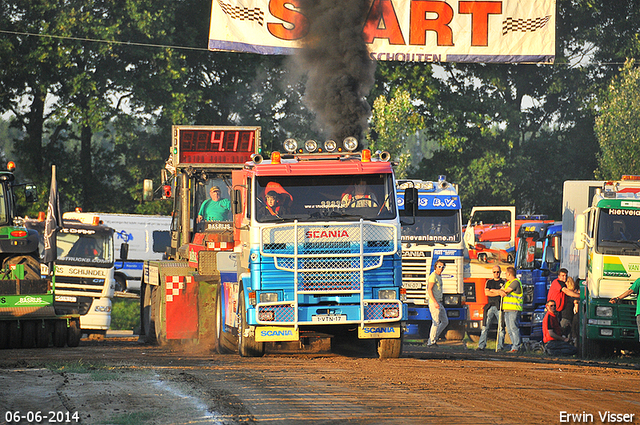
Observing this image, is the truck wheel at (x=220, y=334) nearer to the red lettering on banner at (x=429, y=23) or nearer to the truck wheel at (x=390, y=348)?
the truck wheel at (x=390, y=348)

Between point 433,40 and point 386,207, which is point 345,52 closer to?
point 433,40

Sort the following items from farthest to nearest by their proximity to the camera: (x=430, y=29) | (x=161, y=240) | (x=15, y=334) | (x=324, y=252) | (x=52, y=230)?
1. (x=430, y=29)
2. (x=161, y=240)
3. (x=52, y=230)
4. (x=15, y=334)
5. (x=324, y=252)

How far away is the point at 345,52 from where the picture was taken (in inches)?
891

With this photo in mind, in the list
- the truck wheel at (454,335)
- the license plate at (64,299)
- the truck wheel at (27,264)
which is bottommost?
the truck wheel at (454,335)

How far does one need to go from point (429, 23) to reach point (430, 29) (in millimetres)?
191

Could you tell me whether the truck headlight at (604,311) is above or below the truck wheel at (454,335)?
above

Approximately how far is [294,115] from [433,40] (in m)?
15.1

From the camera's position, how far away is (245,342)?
49.6ft

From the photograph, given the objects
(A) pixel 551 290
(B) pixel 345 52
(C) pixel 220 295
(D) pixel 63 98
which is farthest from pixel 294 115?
(C) pixel 220 295

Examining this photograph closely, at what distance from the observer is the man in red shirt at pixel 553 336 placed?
67.5 feet

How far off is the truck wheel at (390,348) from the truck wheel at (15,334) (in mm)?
7425

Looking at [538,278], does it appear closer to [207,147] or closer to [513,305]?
[513,305]

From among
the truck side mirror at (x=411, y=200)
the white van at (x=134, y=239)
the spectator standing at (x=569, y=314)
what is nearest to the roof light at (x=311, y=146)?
the truck side mirror at (x=411, y=200)

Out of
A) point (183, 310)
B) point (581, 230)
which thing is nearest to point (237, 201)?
point (183, 310)
